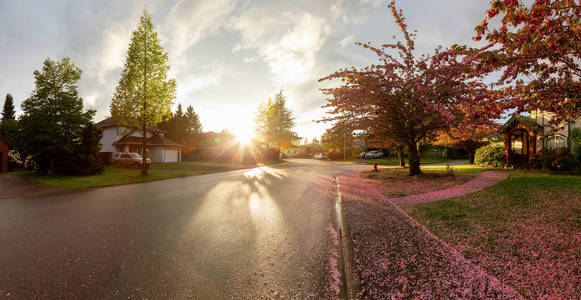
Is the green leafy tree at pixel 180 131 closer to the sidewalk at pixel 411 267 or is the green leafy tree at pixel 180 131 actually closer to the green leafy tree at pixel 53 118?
the green leafy tree at pixel 53 118

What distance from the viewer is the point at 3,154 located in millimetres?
22797

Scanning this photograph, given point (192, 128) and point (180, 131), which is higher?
point (192, 128)

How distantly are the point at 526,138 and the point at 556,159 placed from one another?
4397mm

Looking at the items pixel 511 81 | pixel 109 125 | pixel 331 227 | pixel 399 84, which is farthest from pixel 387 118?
pixel 109 125

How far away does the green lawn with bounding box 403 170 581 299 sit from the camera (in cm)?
299

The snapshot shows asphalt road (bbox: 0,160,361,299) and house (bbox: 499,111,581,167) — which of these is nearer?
asphalt road (bbox: 0,160,361,299)

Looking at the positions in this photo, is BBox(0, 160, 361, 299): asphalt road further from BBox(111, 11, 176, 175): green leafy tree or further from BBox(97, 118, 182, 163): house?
BBox(97, 118, 182, 163): house

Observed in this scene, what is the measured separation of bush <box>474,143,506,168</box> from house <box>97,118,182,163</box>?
4031 centimetres

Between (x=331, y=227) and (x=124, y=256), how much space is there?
4.37m

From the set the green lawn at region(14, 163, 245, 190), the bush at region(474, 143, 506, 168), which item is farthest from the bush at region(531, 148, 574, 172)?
the green lawn at region(14, 163, 245, 190)

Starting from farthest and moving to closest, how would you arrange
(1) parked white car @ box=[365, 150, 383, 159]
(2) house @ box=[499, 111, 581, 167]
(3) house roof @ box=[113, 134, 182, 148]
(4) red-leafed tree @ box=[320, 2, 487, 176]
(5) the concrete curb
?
(1) parked white car @ box=[365, 150, 383, 159] < (3) house roof @ box=[113, 134, 182, 148] < (2) house @ box=[499, 111, 581, 167] < (4) red-leafed tree @ box=[320, 2, 487, 176] < (5) the concrete curb

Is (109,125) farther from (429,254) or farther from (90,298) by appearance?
(429,254)

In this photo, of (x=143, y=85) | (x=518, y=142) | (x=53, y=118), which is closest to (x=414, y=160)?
(x=518, y=142)

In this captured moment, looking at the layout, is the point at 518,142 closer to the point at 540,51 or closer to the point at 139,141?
the point at 540,51
